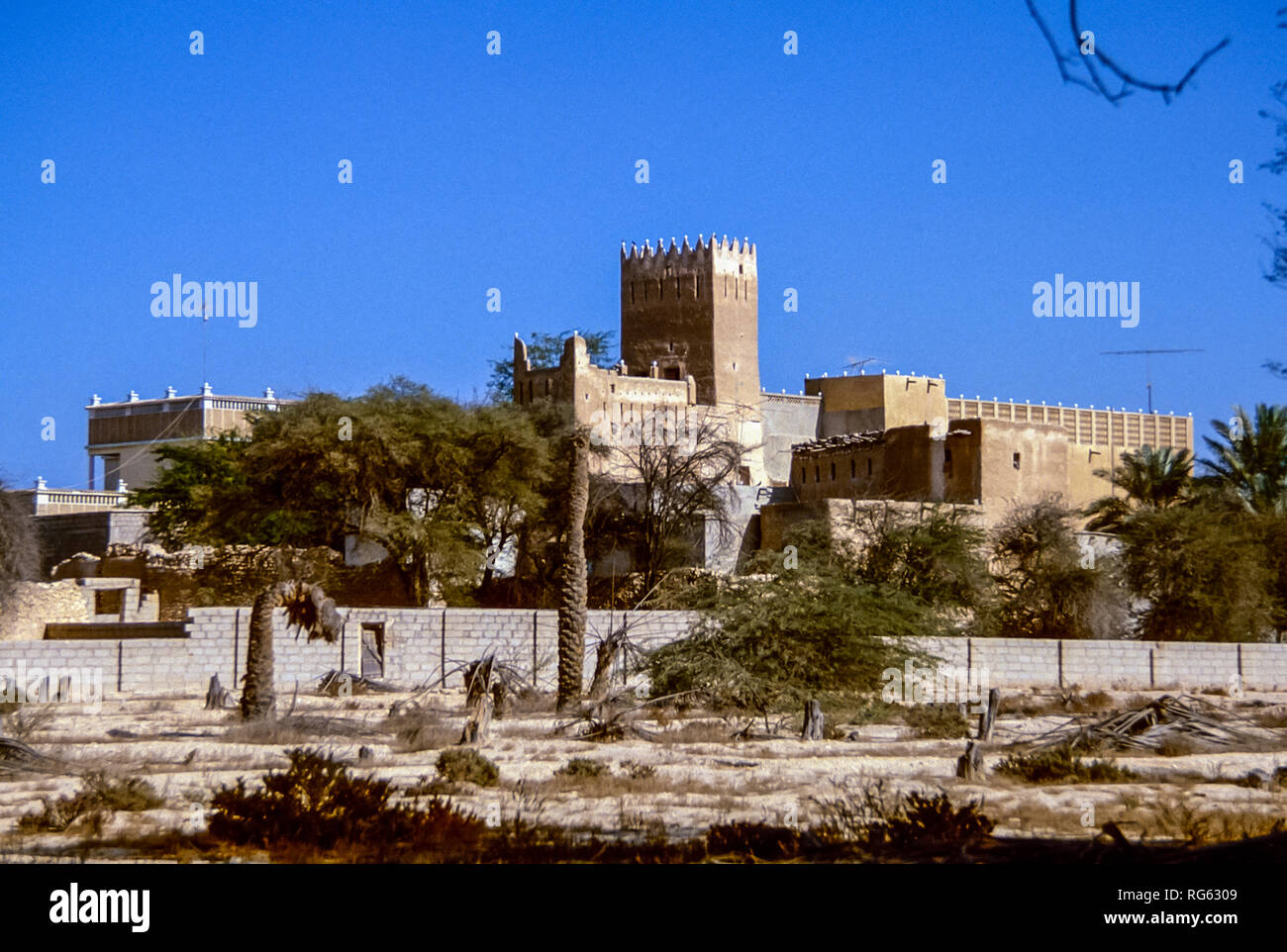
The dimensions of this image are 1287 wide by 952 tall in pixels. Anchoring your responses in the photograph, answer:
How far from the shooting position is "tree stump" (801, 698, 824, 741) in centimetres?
2198

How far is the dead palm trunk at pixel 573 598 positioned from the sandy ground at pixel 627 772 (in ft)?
2.63

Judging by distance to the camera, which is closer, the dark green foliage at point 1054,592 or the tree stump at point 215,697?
the tree stump at point 215,697

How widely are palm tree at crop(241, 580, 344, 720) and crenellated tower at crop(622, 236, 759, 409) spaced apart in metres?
55.7

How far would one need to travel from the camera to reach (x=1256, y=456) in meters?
46.1

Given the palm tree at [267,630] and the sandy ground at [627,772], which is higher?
the palm tree at [267,630]

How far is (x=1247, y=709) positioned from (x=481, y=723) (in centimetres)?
1497

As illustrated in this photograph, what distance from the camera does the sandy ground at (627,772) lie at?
14094 millimetres

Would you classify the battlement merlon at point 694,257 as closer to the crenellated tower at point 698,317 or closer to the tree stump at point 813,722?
the crenellated tower at point 698,317

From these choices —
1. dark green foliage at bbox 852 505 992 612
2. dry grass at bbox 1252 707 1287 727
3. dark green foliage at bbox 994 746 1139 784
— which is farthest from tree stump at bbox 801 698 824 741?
dark green foliage at bbox 852 505 992 612

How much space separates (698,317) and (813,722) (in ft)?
196

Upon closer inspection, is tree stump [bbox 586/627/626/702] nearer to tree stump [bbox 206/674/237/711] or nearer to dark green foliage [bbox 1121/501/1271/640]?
tree stump [bbox 206/674/237/711]

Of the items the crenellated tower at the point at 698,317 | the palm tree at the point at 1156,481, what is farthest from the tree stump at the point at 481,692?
the crenellated tower at the point at 698,317
